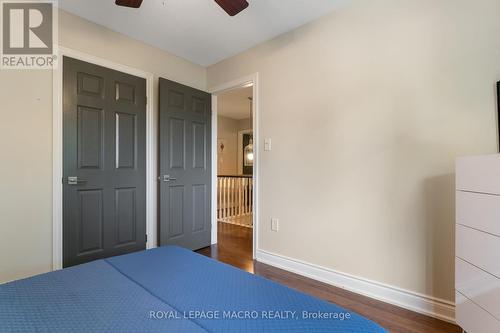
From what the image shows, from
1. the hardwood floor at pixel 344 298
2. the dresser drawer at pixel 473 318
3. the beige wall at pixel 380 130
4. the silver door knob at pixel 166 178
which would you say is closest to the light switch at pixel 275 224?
the beige wall at pixel 380 130

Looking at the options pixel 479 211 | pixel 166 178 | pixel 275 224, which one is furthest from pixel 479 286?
pixel 166 178

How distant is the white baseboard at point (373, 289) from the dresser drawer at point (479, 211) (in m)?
0.74

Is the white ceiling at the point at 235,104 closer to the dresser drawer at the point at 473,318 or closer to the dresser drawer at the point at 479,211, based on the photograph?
the dresser drawer at the point at 479,211

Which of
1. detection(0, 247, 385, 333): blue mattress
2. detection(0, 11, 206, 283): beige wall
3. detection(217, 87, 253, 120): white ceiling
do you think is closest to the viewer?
detection(0, 247, 385, 333): blue mattress

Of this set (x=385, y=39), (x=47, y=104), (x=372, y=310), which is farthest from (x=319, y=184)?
(x=47, y=104)

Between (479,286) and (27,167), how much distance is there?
10.8 ft

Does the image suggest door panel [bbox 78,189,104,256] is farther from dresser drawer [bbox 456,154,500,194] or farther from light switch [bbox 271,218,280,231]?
dresser drawer [bbox 456,154,500,194]

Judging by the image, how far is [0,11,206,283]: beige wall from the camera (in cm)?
204

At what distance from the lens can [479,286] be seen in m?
1.32

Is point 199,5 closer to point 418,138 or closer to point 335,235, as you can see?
point 418,138

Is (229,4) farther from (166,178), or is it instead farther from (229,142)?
(229,142)

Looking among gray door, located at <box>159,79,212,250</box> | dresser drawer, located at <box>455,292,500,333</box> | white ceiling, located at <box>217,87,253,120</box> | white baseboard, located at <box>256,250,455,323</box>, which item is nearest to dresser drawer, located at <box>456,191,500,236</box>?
dresser drawer, located at <box>455,292,500,333</box>

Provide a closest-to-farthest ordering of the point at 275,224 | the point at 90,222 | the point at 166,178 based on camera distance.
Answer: the point at 90,222
the point at 275,224
the point at 166,178

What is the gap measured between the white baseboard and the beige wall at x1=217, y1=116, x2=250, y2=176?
4.44 m
